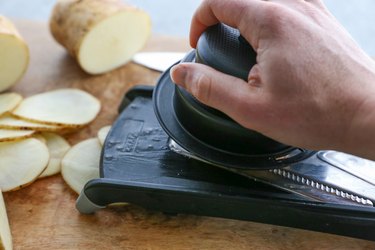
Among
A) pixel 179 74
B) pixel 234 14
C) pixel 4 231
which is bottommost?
pixel 4 231

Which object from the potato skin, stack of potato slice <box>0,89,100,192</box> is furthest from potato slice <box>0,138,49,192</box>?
the potato skin

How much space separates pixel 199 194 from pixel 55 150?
0.52 meters

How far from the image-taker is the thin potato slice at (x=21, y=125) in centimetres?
146

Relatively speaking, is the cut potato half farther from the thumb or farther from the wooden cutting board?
the thumb

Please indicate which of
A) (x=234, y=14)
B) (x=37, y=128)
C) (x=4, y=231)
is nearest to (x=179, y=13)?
(x=37, y=128)

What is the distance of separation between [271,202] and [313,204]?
0.10 meters

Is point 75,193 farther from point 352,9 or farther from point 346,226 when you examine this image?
point 352,9

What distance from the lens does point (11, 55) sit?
5.26ft

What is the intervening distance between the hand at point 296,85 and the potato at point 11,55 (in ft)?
2.46

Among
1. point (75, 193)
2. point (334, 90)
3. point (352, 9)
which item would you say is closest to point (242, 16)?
point (334, 90)

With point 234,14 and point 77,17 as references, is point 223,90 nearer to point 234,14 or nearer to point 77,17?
point 234,14

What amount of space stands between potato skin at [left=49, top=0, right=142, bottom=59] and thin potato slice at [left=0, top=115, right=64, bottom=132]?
12.5 inches

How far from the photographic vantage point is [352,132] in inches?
38.2

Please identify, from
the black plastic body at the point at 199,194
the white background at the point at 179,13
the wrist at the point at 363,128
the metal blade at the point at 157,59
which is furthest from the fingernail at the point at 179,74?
the white background at the point at 179,13
